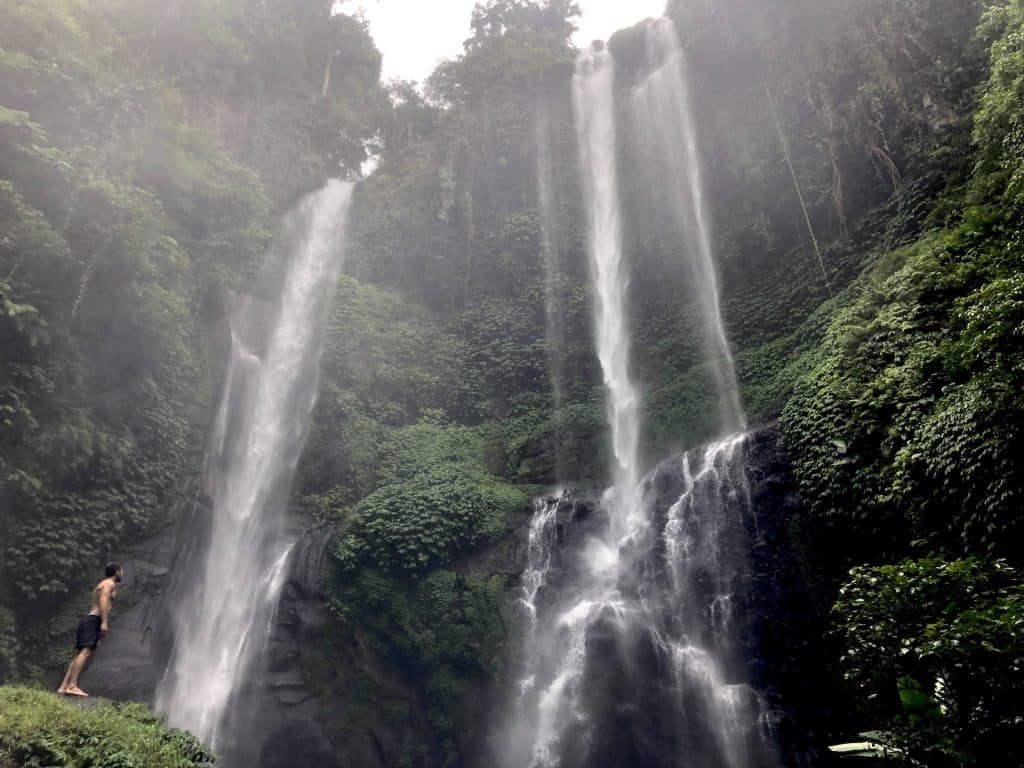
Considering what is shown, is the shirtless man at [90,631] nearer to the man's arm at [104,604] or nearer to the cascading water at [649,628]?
the man's arm at [104,604]

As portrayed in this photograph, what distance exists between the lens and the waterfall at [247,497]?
1246cm

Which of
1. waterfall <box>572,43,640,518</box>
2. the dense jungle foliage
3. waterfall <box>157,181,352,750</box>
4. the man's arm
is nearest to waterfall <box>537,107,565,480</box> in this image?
the dense jungle foliage

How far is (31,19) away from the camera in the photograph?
1294 cm

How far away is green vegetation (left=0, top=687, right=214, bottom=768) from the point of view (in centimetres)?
520

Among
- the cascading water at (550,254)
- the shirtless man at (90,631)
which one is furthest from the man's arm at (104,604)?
the cascading water at (550,254)

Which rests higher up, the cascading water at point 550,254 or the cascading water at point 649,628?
the cascading water at point 550,254

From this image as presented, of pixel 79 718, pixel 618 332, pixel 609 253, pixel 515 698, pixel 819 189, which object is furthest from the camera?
pixel 609 253

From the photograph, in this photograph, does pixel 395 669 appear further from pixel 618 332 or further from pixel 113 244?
pixel 618 332

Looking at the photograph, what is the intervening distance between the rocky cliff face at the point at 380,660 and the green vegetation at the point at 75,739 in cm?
538

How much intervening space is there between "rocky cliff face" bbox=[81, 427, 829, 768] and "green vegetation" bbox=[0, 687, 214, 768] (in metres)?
5.38

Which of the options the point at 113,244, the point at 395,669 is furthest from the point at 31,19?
the point at 395,669

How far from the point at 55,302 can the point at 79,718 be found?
28.1ft

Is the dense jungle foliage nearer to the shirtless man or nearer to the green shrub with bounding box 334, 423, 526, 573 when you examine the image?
the green shrub with bounding box 334, 423, 526, 573

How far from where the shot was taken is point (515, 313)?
821 inches
